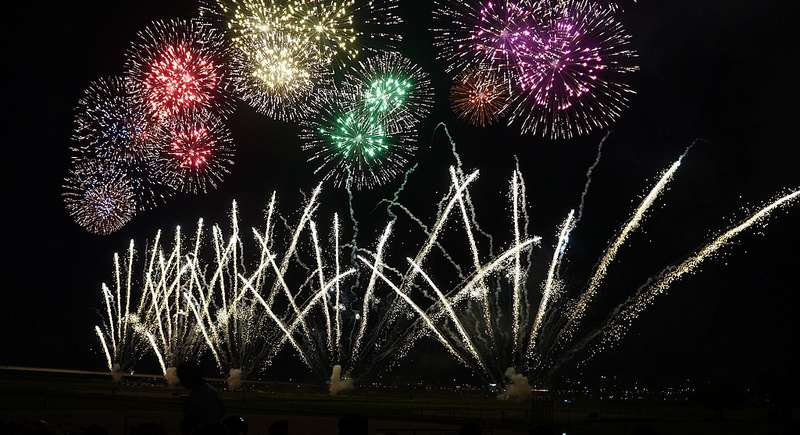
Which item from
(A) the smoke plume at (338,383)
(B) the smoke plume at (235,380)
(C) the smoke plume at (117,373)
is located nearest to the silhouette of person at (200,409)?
(A) the smoke plume at (338,383)

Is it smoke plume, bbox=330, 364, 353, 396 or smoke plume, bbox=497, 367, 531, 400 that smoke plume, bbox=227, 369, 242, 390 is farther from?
smoke plume, bbox=497, 367, 531, 400

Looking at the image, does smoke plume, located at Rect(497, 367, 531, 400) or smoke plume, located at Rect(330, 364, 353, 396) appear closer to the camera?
smoke plume, located at Rect(497, 367, 531, 400)

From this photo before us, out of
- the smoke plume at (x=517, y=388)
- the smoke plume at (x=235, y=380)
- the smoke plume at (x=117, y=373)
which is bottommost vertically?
the smoke plume at (x=517, y=388)

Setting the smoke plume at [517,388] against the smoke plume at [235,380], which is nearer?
the smoke plume at [517,388]

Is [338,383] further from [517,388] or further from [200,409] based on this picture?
[200,409]

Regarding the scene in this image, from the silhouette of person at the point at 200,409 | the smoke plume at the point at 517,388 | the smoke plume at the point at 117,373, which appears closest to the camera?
the silhouette of person at the point at 200,409

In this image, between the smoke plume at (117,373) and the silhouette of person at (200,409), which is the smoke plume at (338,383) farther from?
the silhouette of person at (200,409)

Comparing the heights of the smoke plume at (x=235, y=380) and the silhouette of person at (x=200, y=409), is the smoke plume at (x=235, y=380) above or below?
above

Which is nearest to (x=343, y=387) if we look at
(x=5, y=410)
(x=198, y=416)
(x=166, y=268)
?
(x=166, y=268)

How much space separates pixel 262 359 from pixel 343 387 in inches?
1748

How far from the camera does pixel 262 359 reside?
112 metres

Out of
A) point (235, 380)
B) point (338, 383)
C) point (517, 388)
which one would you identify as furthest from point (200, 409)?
point (235, 380)

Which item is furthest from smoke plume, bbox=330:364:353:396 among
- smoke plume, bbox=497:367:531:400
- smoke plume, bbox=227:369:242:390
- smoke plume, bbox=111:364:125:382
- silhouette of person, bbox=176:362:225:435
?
silhouette of person, bbox=176:362:225:435

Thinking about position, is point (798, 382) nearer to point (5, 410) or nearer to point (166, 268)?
point (166, 268)
